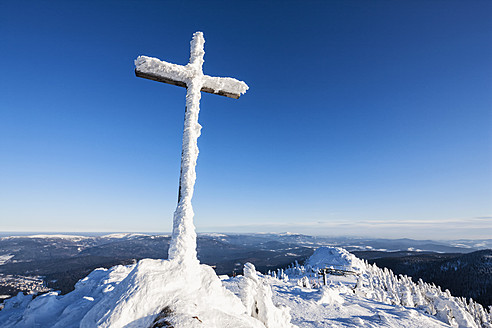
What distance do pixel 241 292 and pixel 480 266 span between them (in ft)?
477

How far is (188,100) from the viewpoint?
6.15 metres

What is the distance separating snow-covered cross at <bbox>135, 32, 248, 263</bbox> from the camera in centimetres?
507

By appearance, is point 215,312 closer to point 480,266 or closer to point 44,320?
point 44,320

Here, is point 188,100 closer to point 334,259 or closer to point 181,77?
point 181,77

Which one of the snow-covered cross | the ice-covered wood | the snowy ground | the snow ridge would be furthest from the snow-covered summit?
the ice-covered wood

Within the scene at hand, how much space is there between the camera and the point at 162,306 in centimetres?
404

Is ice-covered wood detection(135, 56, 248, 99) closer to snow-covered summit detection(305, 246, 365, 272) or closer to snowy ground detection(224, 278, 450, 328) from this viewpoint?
snowy ground detection(224, 278, 450, 328)

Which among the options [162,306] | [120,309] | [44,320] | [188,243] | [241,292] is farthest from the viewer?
[44,320]

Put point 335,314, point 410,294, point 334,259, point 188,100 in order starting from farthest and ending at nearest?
point 334,259 → point 410,294 → point 335,314 → point 188,100

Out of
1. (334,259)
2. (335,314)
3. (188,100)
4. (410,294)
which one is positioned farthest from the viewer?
(334,259)

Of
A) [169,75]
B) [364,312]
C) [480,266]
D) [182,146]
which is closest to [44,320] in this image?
[182,146]

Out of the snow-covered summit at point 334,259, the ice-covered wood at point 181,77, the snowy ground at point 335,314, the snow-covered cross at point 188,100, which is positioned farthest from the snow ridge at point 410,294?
the ice-covered wood at point 181,77

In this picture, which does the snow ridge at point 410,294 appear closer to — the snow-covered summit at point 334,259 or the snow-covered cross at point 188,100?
the snow-covered summit at point 334,259

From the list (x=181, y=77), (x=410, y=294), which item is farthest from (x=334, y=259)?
(x=181, y=77)
